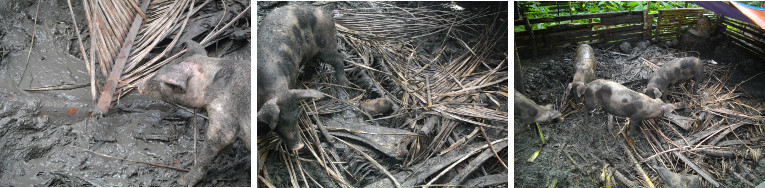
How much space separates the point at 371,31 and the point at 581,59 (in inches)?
35.5

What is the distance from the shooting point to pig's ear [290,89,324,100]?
189cm

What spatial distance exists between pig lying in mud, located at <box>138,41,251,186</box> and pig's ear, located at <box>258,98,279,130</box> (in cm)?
10

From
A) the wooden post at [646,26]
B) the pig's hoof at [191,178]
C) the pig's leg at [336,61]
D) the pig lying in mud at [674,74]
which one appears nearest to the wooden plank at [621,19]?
the wooden post at [646,26]

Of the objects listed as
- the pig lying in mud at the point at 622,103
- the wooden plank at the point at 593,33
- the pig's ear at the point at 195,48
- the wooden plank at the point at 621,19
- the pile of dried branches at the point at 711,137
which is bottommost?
the pile of dried branches at the point at 711,137

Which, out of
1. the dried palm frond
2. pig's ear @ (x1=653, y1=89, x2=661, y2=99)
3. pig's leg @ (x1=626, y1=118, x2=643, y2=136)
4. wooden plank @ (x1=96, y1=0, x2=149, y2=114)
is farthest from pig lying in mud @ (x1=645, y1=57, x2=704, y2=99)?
wooden plank @ (x1=96, y1=0, x2=149, y2=114)

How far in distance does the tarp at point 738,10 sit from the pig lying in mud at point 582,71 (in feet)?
1.90

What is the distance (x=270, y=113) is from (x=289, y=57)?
264mm

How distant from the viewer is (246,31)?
222 centimetres

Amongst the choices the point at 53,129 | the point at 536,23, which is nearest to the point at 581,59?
the point at 536,23

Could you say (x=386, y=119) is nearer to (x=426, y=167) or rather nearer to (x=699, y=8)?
(x=426, y=167)

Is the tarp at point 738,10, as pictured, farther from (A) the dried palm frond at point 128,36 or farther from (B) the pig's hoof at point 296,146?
(A) the dried palm frond at point 128,36

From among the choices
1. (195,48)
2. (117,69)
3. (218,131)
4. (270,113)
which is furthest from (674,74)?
(117,69)

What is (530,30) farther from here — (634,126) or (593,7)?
(634,126)

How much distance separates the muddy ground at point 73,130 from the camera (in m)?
2.04
